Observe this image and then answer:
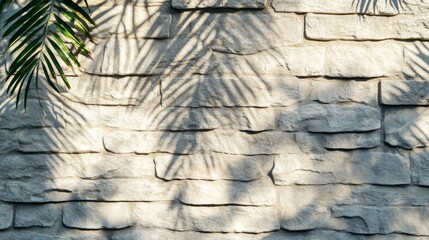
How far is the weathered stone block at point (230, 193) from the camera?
2551 mm

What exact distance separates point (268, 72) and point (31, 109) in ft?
3.01

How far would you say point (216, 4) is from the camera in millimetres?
2504

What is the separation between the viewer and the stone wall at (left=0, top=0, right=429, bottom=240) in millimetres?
2525

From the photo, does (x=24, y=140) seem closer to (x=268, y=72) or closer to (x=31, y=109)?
(x=31, y=109)

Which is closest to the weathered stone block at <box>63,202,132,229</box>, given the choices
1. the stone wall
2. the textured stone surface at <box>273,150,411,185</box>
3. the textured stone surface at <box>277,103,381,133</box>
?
the stone wall

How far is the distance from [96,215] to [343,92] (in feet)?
3.47

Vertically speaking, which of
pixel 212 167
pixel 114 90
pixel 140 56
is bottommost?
pixel 212 167

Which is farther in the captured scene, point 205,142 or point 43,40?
point 205,142

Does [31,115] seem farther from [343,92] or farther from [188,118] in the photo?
[343,92]

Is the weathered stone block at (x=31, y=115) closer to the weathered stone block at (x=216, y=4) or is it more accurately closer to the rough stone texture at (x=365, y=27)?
the weathered stone block at (x=216, y=4)

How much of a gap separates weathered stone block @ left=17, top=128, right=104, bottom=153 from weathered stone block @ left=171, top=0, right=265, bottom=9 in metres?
0.57

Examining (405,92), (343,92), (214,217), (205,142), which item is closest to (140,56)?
(205,142)

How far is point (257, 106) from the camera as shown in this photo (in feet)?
8.32

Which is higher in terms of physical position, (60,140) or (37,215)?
(60,140)
